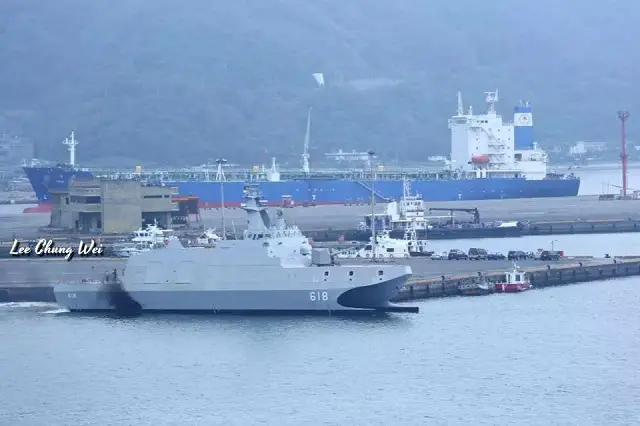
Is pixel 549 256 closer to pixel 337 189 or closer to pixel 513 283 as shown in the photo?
pixel 513 283

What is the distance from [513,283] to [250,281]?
701cm

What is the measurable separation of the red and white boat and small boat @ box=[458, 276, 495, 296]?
20 cm

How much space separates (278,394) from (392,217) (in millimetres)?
23569

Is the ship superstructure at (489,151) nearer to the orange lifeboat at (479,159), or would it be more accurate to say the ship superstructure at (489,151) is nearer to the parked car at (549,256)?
the orange lifeboat at (479,159)

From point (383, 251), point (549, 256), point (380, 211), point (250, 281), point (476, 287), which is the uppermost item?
point (380, 211)

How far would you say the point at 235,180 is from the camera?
70188mm

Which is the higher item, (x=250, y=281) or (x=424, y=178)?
(x=424, y=178)

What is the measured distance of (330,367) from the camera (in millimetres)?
25406

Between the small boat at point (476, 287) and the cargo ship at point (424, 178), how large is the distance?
105 ft

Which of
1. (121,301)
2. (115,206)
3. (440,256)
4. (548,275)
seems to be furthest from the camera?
(115,206)

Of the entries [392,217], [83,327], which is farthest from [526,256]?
[83,327]

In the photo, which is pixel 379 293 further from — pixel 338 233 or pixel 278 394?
pixel 338 233

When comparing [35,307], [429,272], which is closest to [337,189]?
[429,272]

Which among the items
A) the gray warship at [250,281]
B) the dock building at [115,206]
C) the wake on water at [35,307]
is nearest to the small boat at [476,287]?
the gray warship at [250,281]
